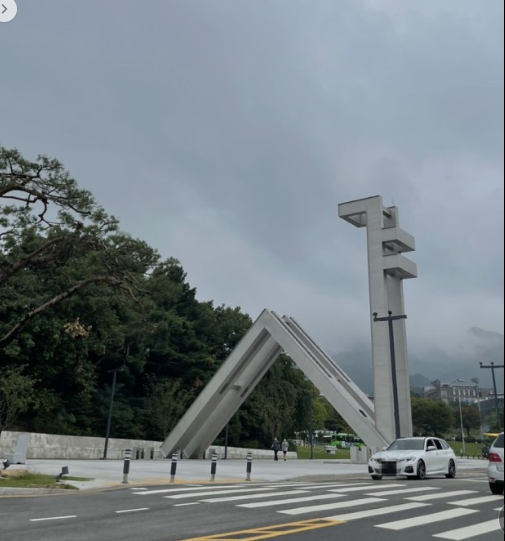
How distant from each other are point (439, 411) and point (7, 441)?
3688 inches

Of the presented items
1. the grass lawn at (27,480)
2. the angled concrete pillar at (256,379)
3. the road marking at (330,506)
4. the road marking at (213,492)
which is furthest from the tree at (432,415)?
the road marking at (330,506)

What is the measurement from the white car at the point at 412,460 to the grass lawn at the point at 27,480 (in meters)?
9.67

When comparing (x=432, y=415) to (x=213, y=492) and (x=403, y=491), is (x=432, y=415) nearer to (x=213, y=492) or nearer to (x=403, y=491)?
(x=403, y=491)

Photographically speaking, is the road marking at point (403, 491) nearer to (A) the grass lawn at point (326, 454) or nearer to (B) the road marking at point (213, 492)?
(B) the road marking at point (213, 492)

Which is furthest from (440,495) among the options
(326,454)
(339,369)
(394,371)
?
(326,454)

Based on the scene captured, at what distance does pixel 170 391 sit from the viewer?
4975 cm

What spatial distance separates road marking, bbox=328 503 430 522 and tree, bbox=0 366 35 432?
27153 mm

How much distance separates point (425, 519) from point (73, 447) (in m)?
29.6

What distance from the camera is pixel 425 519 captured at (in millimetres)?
9781

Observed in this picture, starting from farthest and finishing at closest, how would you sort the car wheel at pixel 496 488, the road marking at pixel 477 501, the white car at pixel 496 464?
the car wheel at pixel 496 488 < the road marking at pixel 477 501 < the white car at pixel 496 464

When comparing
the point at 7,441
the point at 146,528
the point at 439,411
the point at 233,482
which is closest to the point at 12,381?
the point at 7,441

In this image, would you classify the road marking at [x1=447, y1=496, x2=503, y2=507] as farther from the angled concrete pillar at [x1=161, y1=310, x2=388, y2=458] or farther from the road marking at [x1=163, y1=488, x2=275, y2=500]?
the angled concrete pillar at [x1=161, y1=310, x2=388, y2=458]

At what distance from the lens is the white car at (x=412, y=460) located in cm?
1889

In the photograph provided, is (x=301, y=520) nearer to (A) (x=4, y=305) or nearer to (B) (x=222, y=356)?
(A) (x=4, y=305)
